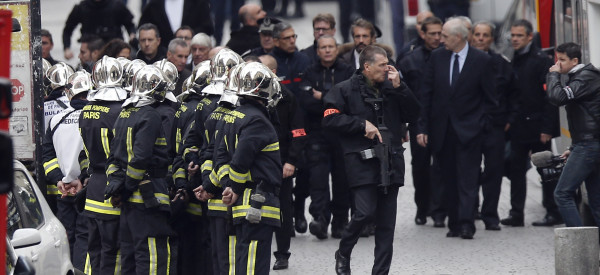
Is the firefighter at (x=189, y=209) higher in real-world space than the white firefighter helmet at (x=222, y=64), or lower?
lower

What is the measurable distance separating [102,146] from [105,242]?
76cm

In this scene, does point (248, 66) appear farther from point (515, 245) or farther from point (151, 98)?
point (515, 245)

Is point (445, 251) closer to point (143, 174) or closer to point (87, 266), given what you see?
point (87, 266)

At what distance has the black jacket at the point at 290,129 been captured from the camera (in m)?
11.2

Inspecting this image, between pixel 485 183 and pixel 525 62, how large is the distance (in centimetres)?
136

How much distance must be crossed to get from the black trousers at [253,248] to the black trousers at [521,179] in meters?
4.87

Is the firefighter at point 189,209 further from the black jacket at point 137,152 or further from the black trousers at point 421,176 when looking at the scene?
the black trousers at point 421,176

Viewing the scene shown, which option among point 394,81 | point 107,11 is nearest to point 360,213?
point 394,81

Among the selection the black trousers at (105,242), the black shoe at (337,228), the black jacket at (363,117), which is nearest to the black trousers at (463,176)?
the black shoe at (337,228)

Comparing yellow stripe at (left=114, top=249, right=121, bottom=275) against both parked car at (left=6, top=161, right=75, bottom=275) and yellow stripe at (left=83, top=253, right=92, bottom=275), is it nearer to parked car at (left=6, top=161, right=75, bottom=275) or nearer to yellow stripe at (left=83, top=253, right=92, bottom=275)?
yellow stripe at (left=83, top=253, right=92, bottom=275)

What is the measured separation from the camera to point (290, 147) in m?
11.4

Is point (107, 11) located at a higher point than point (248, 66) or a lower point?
higher

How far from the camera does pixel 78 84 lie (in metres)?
10.7

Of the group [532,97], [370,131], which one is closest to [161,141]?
[370,131]
